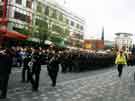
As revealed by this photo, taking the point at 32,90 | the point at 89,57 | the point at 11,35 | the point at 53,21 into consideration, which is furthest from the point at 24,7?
the point at 32,90

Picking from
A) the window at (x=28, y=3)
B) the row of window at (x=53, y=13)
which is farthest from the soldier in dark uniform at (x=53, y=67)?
the window at (x=28, y=3)

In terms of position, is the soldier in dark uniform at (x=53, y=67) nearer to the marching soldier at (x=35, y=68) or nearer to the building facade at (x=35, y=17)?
the marching soldier at (x=35, y=68)

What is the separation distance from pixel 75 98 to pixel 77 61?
1339 cm

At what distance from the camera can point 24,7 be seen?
2413 inches

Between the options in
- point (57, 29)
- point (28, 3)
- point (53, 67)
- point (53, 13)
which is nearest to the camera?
point (53, 67)

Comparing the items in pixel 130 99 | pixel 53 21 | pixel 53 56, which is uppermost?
pixel 53 21

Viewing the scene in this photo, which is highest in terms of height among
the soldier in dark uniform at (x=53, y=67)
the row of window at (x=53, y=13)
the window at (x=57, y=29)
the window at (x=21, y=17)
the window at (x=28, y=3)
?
the window at (x=28, y=3)

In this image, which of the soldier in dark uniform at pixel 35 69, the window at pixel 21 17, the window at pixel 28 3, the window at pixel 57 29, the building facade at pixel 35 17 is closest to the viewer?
the soldier in dark uniform at pixel 35 69

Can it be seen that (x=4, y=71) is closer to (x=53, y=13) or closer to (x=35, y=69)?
(x=35, y=69)

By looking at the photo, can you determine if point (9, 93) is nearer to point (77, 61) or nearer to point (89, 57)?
point (77, 61)

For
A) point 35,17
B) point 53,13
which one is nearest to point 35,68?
point 35,17

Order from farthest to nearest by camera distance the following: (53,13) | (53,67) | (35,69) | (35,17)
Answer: (53,13) < (35,17) < (53,67) < (35,69)

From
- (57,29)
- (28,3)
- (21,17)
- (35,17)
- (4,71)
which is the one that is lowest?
(4,71)

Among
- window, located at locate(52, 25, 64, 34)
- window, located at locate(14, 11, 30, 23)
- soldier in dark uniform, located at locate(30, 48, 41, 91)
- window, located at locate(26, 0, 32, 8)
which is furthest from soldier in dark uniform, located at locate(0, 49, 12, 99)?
window, located at locate(26, 0, 32, 8)
